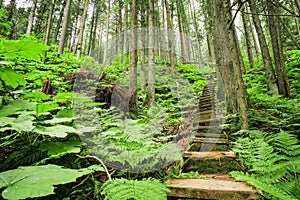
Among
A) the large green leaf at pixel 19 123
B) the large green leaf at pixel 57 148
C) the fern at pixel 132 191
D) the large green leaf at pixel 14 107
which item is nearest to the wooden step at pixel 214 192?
the fern at pixel 132 191

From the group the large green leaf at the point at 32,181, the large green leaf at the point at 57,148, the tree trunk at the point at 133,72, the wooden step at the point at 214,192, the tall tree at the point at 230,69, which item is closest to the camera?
the large green leaf at the point at 32,181

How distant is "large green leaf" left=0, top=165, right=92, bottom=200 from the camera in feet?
2.67

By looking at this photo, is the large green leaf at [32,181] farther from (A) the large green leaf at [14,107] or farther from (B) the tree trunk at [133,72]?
(B) the tree trunk at [133,72]

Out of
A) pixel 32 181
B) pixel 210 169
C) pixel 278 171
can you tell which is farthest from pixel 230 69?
pixel 32 181

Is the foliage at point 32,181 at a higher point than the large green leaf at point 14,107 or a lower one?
lower

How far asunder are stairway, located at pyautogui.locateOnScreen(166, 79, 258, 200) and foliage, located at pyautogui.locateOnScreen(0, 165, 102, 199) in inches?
47.1

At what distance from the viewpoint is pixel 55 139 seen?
5.95ft

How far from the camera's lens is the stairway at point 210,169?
1.78m

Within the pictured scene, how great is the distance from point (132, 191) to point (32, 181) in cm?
69

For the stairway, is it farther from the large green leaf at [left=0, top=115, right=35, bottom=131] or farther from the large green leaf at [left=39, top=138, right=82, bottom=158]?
the large green leaf at [left=0, top=115, right=35, bottom=131]

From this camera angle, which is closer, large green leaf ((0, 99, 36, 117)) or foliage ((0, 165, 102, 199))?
foliage ((0, 165, 102, 199))

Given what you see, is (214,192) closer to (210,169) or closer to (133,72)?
(210,169)

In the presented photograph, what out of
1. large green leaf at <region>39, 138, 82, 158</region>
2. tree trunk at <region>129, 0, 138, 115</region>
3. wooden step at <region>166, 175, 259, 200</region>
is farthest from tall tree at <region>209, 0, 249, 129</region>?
large green leaf at <region>39, 138, 82, 158</region>

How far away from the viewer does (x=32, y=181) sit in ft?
3.01
